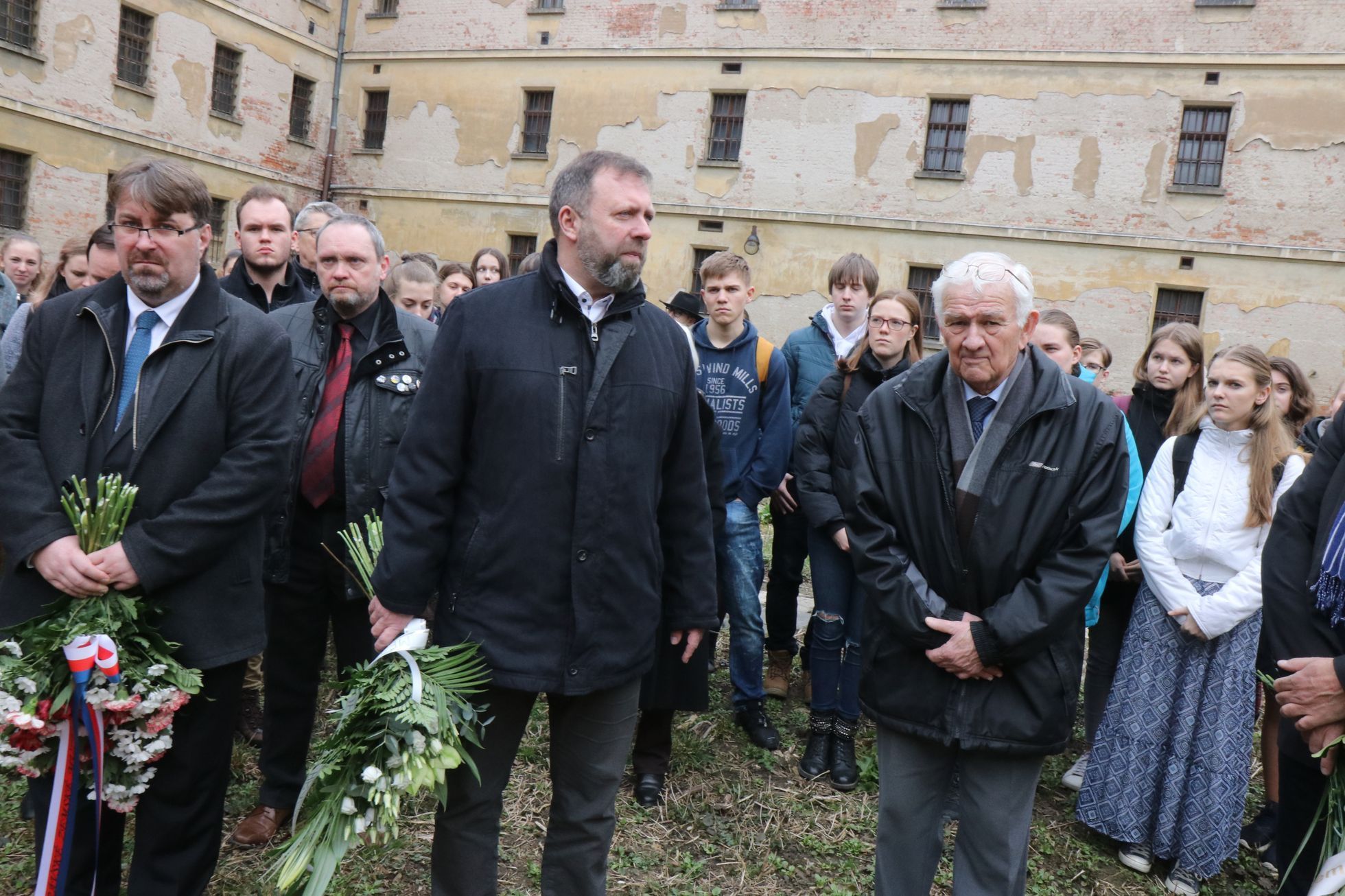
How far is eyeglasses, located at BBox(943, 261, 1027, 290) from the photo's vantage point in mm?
3080

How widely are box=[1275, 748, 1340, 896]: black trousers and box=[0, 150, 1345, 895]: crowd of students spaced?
3.09ft

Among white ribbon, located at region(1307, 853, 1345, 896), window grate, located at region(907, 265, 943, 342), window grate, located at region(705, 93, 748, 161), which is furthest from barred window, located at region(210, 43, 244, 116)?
white ribbon, located at region(1307, 853, 1345, 896)

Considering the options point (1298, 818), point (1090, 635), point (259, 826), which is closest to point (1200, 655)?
point (1090, 635)

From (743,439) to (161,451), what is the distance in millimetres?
2863

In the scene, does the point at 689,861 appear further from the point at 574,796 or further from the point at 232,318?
the point at 232,318

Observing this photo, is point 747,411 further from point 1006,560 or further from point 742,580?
point 1006,560

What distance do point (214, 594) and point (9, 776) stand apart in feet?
6.57

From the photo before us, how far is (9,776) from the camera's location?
4.21 meters

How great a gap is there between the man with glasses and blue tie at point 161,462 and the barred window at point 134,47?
20657 millimetres

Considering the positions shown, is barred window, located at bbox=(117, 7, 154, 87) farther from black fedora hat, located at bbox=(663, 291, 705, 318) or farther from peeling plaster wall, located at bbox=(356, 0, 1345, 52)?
black fedora hat, located at bbox=(663, 291, 705, 318)

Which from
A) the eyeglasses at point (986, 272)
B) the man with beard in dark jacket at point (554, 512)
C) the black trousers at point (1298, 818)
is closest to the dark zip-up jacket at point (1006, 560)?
the eyeglasses at point (986, 272)

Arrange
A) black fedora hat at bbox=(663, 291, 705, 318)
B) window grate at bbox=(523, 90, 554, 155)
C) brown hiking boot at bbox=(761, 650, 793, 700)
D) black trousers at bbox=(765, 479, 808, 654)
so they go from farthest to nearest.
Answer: window grate at bbox=(523, 90, 554, 155), brown hiking boot at bbox=(761, 650, 793, 700), black trousers at bbox=(765, 479, 808, 654), black fedora hat at bbox=(663, 291, 705, 318)

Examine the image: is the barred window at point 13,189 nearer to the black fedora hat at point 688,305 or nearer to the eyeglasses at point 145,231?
the black fedora hat at point 688,305

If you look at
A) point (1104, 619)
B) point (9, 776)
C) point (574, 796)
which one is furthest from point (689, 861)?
point (9, 776)
